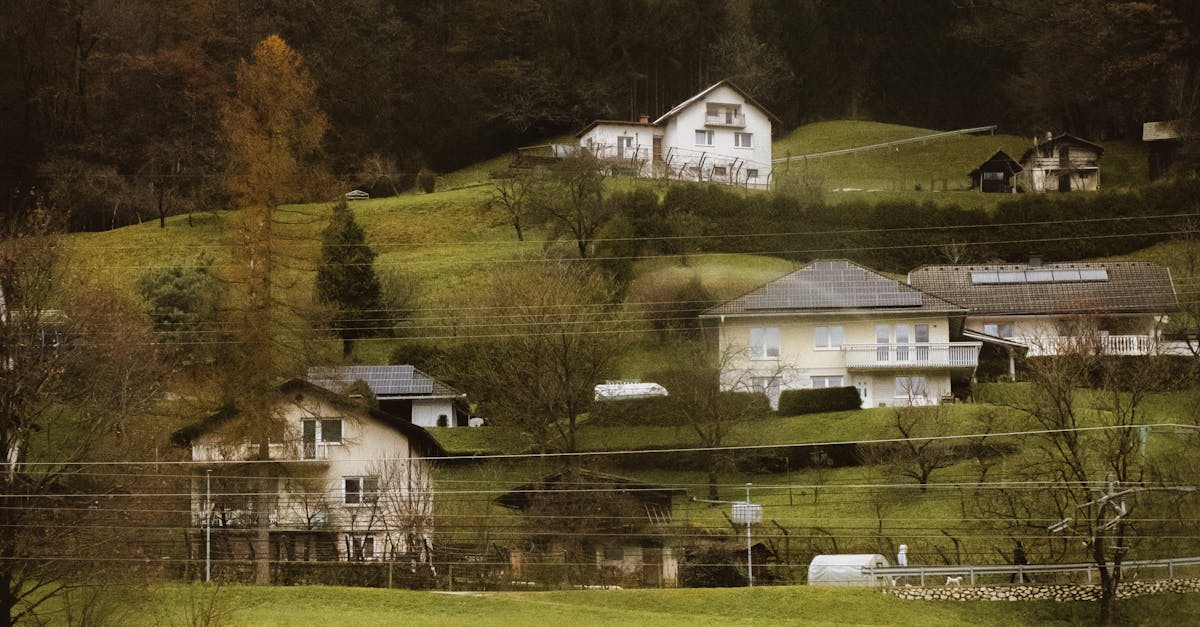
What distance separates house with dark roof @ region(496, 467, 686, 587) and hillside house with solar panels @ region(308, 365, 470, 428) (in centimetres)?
978

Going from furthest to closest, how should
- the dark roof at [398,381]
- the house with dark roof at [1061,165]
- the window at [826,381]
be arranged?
the house with dark roof at [1061,165] < the window at [826,381] < the dark roof at [398,381]

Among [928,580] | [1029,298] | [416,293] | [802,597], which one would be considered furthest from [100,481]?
[1029,298]

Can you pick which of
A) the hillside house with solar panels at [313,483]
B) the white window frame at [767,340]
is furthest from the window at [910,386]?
the hillside house with solar panels at [313,483]

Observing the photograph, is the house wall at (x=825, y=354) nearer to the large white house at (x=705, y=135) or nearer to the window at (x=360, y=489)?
the window at (x=360, y=489)

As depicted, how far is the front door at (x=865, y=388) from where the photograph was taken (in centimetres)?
5078

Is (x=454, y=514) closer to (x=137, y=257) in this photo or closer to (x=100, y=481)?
(x=100, y=481)

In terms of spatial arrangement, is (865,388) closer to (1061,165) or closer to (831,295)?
(831,295)

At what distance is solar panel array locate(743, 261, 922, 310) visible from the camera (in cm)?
5244

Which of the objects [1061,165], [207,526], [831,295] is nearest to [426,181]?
[831,295]

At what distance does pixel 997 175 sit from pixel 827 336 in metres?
26.0

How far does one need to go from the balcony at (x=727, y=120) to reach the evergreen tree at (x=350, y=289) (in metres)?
28.0

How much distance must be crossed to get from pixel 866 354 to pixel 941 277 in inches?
346

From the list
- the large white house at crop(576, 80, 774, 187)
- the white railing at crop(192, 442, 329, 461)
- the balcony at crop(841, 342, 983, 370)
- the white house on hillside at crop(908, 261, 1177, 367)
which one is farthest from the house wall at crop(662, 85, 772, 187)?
the white railing at crop(192, 442, 329, 461)

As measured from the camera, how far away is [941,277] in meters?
58.4
